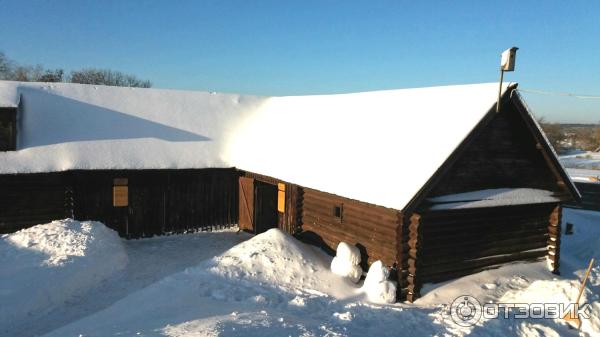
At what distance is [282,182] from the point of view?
51.3ft

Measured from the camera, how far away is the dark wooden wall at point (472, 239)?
10906 mm

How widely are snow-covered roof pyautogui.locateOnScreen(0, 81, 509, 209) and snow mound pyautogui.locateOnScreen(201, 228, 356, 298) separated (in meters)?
2.21

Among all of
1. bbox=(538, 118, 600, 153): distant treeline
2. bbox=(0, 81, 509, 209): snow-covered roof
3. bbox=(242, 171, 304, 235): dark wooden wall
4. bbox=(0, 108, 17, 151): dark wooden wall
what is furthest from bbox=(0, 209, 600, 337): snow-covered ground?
bbox=(538, 118, 600, 153): distant treeline

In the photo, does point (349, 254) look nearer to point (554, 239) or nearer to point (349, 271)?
point (349, 271)

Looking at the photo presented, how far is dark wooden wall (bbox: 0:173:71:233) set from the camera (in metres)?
14.6

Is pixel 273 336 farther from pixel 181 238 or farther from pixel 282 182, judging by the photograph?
pixel 181 238

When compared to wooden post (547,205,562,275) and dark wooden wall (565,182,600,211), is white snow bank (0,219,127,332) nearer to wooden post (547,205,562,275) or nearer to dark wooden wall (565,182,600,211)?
wooden post (547,205,562,275)

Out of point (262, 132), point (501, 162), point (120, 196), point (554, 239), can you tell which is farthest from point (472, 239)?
point (120, 196)

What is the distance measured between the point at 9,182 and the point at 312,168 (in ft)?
35.4

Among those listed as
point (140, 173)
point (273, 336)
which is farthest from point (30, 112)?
point (273, 336)

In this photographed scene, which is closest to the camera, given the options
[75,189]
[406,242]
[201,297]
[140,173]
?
[201,297]

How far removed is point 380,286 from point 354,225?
7.92ft

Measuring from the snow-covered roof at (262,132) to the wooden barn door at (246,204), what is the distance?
72cm

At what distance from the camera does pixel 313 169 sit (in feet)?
46.6
